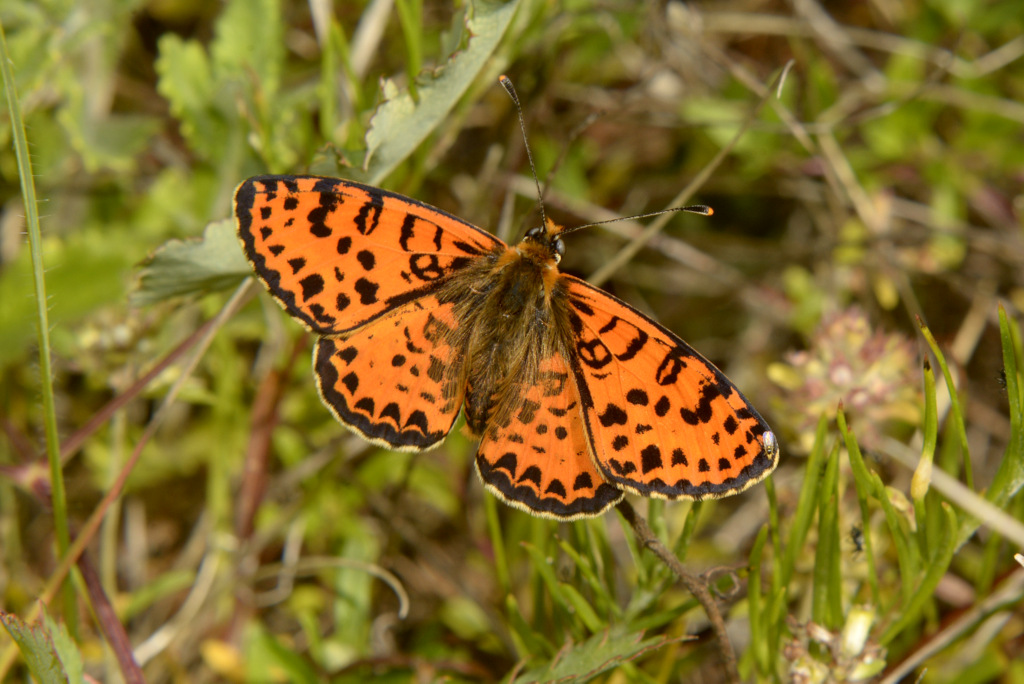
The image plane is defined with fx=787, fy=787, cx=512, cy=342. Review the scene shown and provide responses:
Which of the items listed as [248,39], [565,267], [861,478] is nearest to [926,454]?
[861,478]

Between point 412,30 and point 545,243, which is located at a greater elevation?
point 412,30

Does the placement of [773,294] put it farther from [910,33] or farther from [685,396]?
[685,396]

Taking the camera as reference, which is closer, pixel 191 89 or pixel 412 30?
pixel 412 30

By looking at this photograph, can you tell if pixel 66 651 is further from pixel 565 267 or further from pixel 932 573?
pixel 565 267

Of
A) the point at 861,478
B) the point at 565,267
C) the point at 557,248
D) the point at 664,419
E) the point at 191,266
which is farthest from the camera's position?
the point at 565,267

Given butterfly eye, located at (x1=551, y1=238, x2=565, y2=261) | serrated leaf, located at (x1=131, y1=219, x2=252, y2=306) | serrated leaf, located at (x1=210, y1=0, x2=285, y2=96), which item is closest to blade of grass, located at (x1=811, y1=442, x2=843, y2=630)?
butterfly eye, located at (x1=551, y1=238, x2=565, y2=261)

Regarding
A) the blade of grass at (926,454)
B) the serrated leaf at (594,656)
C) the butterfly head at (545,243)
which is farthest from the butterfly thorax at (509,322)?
the blade of grass at (926,454)

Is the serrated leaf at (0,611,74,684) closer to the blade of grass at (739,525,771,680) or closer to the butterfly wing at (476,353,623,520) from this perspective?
the butterfly wing at (476,353,623,520)
